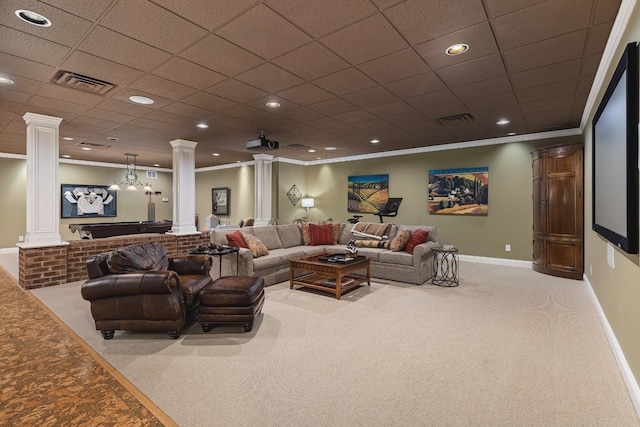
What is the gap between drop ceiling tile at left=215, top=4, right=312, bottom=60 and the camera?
2.39m

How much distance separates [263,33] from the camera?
2.62 meters

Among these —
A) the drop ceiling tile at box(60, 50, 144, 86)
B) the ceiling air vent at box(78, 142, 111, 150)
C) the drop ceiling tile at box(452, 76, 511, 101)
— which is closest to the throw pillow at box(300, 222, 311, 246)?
the drop ceiling tile at box(452, 76, 511, 101)

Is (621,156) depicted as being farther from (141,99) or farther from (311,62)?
(141,99)

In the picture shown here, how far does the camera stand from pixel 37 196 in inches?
192

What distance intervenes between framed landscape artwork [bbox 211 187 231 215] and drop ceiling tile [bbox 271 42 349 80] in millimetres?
8031

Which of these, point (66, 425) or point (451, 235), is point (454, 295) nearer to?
point (451, 235)

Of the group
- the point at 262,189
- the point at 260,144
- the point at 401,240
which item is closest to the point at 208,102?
the point at 260,144

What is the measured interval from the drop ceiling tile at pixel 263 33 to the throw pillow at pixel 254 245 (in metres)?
2.97

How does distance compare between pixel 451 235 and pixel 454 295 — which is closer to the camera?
pixel 454 295

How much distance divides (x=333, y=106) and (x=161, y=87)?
220 centimetres

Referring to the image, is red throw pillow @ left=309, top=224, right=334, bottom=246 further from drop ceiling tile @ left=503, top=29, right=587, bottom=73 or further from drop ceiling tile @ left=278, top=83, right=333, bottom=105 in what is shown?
drop ceiling tile @ left=503, top=29, right=587, bottom=73

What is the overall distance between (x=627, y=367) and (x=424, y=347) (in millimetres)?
1383

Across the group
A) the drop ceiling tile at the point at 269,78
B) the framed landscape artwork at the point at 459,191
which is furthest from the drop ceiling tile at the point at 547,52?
the framed landscape artwork at the point at 459,191

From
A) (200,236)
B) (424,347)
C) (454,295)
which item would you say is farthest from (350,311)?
(200,236)
